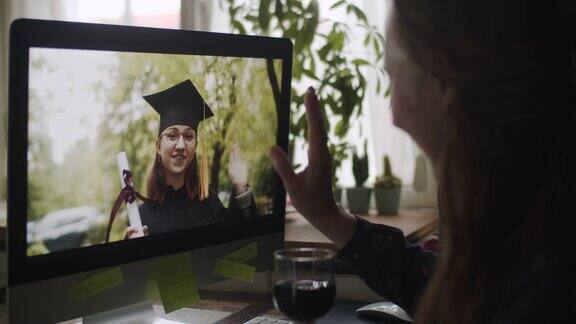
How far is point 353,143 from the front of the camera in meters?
2.29

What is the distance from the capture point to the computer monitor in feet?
2.95

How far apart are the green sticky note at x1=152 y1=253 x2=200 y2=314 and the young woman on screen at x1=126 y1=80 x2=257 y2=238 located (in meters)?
0.06

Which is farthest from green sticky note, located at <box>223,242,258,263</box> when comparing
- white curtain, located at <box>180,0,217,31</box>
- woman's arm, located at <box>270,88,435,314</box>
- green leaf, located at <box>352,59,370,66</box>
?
white curtain, located at <box>180,0,217,31</box>

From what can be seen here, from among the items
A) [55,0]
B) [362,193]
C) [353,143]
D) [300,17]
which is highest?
[55,0]

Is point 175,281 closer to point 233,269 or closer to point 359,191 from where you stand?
point 233,269

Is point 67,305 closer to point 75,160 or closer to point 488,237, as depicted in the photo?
point 75,160

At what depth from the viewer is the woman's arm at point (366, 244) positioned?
3.76 ft

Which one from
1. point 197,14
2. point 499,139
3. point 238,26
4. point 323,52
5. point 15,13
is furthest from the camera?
point 15,13

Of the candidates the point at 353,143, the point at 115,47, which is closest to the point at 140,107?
the point at 115,47

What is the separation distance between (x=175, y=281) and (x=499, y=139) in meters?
0.59

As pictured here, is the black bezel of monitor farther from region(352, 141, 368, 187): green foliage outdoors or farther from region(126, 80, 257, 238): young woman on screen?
region(352, 141, 368, 187): green foliage outdoors

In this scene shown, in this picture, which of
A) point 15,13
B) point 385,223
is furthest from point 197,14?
point 385,223

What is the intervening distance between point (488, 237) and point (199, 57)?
554mm

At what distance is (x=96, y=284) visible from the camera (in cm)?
100
